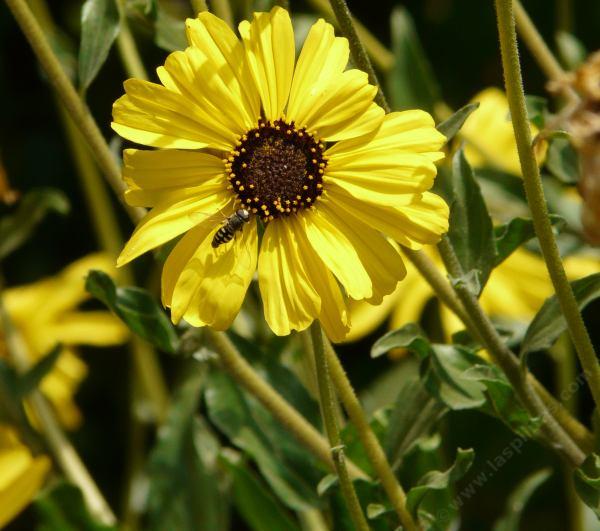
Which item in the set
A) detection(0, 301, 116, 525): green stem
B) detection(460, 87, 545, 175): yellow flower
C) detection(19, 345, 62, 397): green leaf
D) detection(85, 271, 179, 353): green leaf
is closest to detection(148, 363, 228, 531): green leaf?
detection(0, 301, 116, 525): green stem

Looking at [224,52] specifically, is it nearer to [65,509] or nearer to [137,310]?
[137,310]

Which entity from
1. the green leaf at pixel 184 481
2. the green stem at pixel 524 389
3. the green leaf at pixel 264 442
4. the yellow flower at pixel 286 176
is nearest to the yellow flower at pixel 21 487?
the green leaf at pixel 184 481

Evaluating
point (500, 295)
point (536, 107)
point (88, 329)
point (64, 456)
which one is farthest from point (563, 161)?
point (88, 329)

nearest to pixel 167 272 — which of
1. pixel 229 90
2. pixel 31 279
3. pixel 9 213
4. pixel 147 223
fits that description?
pixel 147 223

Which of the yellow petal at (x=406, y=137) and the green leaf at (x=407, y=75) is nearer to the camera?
the yellow petal at (x=406, y=137)

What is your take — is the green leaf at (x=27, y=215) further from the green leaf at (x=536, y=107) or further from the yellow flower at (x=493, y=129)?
the yellow flower at (x=493, y=129)
